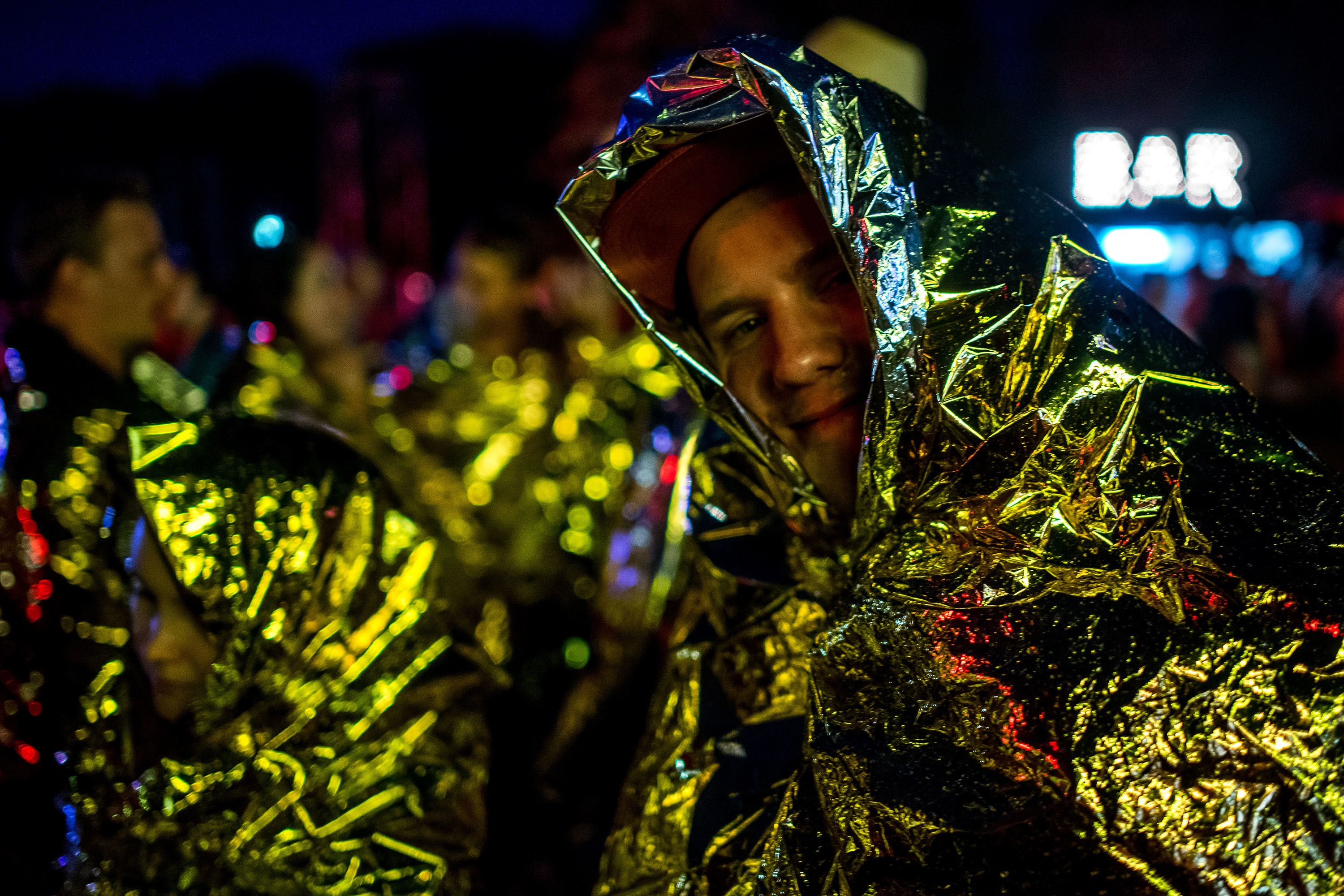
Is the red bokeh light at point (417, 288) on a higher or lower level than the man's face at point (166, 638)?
higher

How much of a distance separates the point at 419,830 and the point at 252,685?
1.18 ft

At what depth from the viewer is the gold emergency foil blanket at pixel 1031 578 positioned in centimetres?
94

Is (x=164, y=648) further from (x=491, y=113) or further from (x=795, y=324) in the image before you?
(x=491, y=113)

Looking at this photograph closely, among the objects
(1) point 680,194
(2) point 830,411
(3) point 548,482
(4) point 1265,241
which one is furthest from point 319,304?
(4) point 1265,241

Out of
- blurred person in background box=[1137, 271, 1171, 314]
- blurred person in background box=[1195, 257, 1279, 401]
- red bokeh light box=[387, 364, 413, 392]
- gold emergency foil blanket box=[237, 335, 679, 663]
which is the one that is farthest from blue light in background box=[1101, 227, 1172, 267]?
red bokeh light box=[387, 364, 413, 392]

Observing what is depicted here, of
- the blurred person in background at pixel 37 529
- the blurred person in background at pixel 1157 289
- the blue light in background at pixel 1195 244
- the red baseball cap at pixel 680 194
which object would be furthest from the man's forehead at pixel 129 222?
the blue light in background at pixel 1195 244

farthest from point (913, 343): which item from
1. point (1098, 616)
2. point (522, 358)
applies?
point (522, 358)

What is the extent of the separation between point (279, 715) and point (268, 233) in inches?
137

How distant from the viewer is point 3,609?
1.53m

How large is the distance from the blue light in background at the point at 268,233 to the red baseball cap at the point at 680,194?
3.14m

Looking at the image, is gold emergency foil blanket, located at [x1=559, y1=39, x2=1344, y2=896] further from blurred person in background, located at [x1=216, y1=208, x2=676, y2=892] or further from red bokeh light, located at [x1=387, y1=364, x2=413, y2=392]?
red bokeh light, located at [x1=387, y1=364, x2=413, y2=392]

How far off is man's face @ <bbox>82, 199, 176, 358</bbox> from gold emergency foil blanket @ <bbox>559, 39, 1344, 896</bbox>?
153 cm

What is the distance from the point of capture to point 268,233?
13.9ft

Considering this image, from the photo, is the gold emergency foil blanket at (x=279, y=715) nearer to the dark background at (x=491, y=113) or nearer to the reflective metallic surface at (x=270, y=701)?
the reflective metallic surface at (x=270, y=701)
